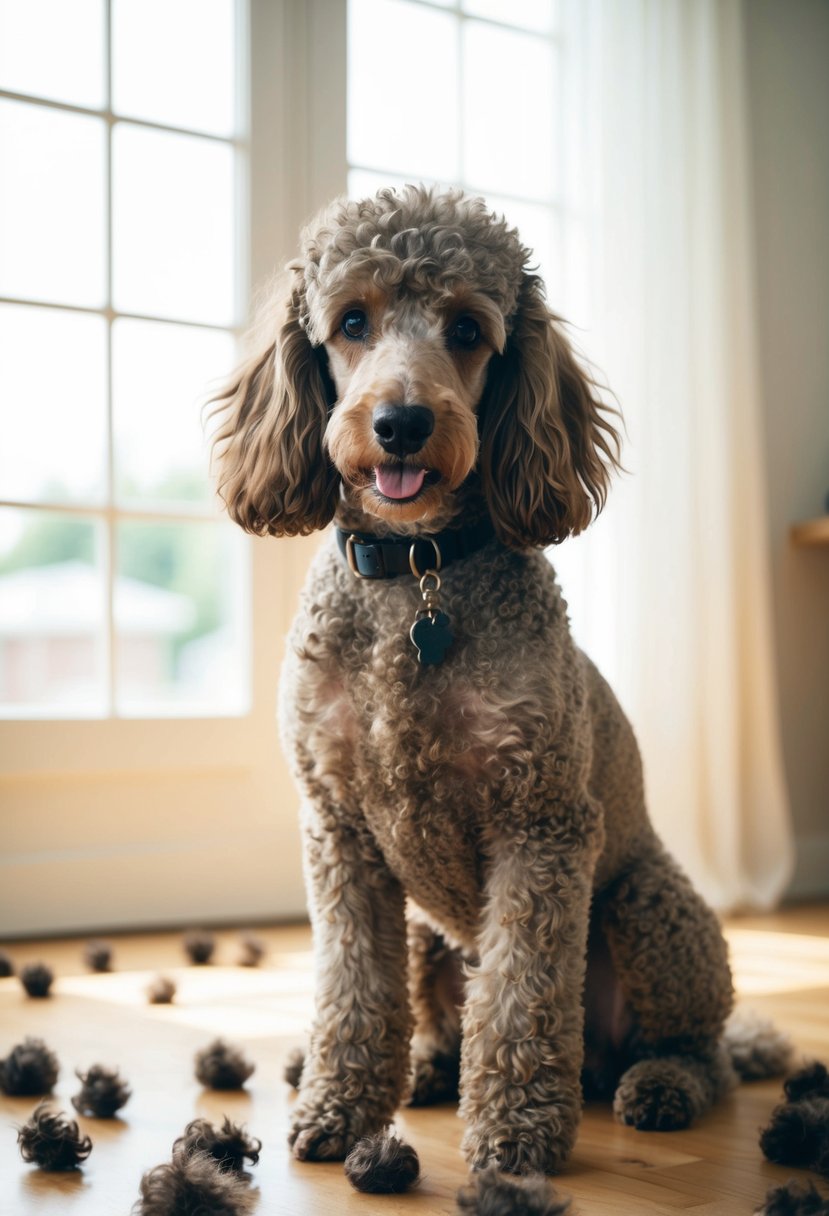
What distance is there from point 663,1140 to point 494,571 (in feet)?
2.65

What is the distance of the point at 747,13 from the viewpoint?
423 cm

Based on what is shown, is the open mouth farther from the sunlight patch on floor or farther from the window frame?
the window frame

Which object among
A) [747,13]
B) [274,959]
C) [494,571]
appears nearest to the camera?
[494,571]

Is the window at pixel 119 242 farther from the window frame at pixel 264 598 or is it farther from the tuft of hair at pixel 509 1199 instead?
the tuft of hair at pixel 509 1199

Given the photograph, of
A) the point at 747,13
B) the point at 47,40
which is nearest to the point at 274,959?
the point at 47,40

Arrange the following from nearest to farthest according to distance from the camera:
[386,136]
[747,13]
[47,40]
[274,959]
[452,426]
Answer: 1. [452,426]
2. [274,959]
3. [47,40]
4. [386,136]
5. [747,13]

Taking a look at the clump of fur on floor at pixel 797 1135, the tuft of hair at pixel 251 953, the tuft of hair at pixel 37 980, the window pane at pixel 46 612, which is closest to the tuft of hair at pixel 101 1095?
the tuft of hair at pixel 37 980

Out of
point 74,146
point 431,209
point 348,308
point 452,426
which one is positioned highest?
point 74,146

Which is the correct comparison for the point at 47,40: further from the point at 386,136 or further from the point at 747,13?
the point at 747,13

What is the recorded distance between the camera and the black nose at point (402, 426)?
57.6 inches

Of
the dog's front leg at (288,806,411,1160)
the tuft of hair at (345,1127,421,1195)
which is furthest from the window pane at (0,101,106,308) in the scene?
the tuft of hair at (345,1127,421,1195)

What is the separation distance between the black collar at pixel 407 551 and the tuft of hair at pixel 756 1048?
0.95 m

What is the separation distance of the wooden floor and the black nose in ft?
2.85

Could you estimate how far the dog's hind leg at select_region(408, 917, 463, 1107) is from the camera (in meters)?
1.91
